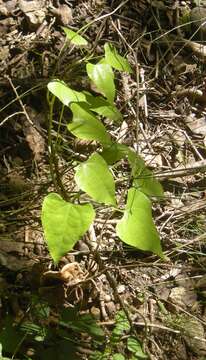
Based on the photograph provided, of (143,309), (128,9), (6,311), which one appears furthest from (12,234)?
(128,9)

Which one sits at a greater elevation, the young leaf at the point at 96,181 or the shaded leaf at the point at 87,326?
the young leaf at the point at 96,181

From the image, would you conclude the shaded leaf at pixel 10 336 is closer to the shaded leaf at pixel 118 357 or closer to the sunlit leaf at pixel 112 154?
the shaded leaf at pixel 118 357

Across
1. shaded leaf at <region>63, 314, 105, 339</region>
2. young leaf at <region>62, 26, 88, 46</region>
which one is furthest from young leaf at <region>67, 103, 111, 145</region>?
shaded leaf at <region>63, 314, 105, 339</region>

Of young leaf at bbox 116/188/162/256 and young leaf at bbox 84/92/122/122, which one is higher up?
young leaf at bbox 84/92/122/122

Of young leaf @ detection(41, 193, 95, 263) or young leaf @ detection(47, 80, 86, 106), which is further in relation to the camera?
young leaf @ detection(47, 80, 86, 106)

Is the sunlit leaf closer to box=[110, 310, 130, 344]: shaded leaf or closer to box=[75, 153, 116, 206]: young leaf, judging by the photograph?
box=[75, 153, 116, 206]: young leaf

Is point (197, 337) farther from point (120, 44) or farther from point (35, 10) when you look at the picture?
point (35, 10)

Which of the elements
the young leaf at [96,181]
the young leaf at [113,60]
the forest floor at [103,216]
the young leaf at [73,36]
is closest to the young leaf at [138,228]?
the young leaf at [96,181]
